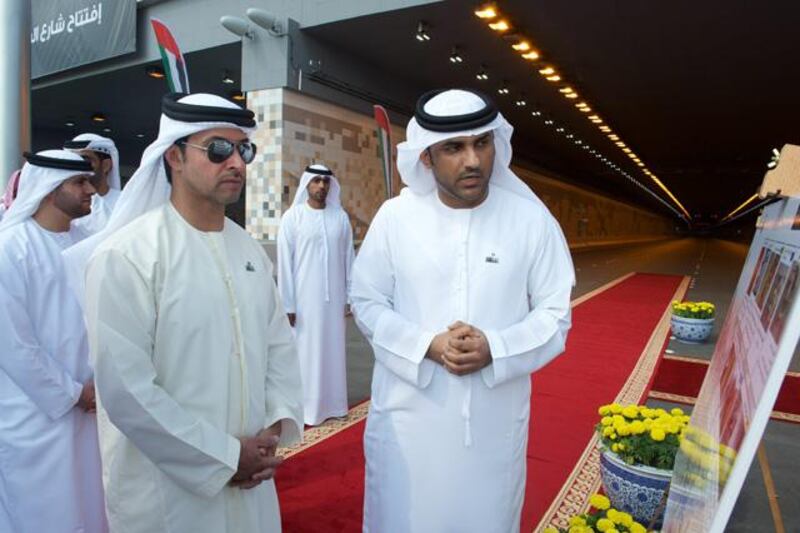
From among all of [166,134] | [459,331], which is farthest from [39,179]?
[459,331]

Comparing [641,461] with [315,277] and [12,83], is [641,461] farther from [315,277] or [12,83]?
[12,83]

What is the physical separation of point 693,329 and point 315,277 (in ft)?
16.4

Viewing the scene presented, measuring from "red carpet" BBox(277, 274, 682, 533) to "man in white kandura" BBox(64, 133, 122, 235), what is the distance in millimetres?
2068

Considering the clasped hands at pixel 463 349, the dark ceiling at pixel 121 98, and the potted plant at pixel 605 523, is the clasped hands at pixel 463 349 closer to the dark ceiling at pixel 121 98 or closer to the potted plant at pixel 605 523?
the potted plant at pixel 605 523

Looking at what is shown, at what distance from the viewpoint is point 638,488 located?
8.30 ft

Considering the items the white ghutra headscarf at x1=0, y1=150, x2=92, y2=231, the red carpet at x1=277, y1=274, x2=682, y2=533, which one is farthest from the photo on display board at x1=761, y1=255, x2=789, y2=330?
the white ghutra headscarf at x1=0, y1=150, x2=92, y2=231

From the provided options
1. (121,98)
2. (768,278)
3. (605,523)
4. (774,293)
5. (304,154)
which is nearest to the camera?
(774,293)

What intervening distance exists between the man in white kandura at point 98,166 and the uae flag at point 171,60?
2.00 ft

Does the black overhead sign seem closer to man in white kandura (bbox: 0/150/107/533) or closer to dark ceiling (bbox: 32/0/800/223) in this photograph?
dark ceiling (bbox: 32/0/800/223)

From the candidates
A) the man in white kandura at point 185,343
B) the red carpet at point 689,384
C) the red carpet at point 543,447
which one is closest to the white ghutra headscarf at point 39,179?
the man in white kandura at point 185,343

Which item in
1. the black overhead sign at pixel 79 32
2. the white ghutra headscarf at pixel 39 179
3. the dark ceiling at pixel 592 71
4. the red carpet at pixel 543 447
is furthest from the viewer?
the black overhead sign at pixel 79 32

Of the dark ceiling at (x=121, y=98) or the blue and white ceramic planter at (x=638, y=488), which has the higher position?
the dark ceiling at (x=121, y=98)

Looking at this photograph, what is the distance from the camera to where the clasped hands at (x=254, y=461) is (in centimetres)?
157

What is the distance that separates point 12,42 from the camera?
3412mm
